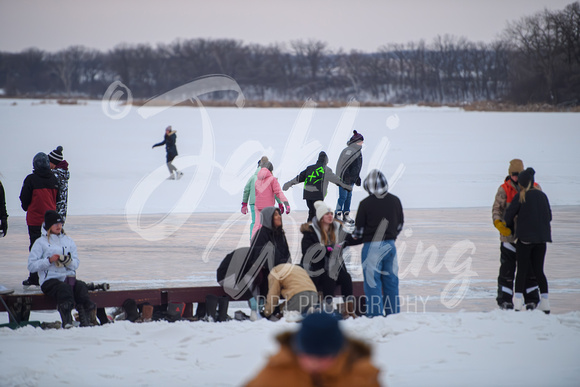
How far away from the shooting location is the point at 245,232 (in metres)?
13.1

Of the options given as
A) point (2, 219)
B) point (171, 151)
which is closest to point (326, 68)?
point (171, 151)

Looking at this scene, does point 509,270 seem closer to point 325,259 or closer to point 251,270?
point 325,259

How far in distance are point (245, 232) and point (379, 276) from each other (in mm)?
6468

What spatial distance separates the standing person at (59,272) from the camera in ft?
21.7

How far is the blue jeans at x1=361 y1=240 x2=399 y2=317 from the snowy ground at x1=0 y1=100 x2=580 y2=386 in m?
0.43

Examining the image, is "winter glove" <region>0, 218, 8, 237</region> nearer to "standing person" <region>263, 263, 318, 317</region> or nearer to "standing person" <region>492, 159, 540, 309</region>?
"standing person" <region>263, 263, 318, 317</region>

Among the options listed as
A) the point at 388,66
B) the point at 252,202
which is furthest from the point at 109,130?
the point at 388,66

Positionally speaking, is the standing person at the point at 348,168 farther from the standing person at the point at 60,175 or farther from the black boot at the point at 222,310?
the black boot at the point at 222,310

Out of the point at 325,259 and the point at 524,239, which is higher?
the point at 524,239

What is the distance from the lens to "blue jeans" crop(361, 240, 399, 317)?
6.82m

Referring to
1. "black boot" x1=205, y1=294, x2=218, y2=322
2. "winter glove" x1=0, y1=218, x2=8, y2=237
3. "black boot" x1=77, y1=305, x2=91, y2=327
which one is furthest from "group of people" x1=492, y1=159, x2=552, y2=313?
"winter glove" x1=0, y1=218, x2=8, y2=237

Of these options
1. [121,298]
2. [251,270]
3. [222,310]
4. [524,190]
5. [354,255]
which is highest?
[524,190]

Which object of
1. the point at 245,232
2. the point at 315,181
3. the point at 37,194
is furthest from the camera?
the point at 245,232

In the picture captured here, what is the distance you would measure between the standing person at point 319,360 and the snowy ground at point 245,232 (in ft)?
3.45
